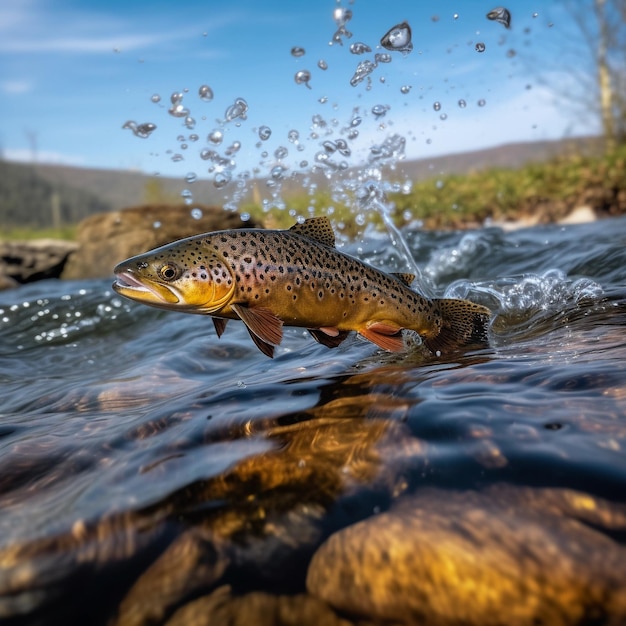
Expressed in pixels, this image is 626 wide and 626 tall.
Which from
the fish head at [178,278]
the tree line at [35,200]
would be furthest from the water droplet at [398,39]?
the tree line at [35,200]

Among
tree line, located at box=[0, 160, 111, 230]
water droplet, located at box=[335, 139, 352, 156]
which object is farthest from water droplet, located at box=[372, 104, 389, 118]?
tree line, located at box=[0, 160, 111, 230]

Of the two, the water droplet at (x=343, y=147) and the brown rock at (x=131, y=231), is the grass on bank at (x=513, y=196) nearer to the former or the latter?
the brown rock at (x=131, y=231)

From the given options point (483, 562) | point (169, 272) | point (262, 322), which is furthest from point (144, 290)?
point (483, 562)

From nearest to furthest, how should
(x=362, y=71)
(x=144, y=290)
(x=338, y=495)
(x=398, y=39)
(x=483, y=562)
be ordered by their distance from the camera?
1. (x=483, y=562)
2. (x=338, y=495)
3. (x=144, y=290)
4. (x=398, y=39)
5. (x=362, y=71)

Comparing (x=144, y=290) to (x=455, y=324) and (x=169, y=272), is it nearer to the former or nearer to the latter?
(x=169, y=272)

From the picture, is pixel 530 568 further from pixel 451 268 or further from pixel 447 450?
pixel 451 268

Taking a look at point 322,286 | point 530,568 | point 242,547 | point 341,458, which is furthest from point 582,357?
point 242,547
